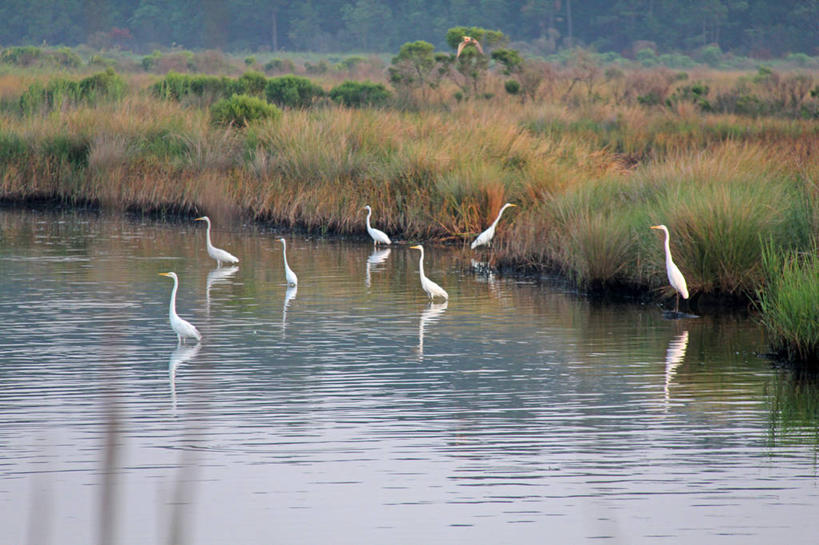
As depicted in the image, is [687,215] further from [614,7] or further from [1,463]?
[614,7]

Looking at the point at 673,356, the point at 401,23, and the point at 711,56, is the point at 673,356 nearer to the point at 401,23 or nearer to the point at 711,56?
the point at 711,56

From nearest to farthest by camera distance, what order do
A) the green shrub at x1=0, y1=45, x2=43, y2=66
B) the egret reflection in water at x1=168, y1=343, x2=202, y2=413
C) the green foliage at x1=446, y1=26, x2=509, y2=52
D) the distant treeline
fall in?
the egret reflection in water at x1=168, y1=343, x2=202, y2=413, the green foliage at x1=446, y1=26, x2=509, y2=52, the green shrub at x1=0, y1=45, x2=43, y2=66, the distant treeline

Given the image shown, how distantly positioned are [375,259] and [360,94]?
59.0 feet

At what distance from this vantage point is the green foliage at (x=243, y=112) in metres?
24.7

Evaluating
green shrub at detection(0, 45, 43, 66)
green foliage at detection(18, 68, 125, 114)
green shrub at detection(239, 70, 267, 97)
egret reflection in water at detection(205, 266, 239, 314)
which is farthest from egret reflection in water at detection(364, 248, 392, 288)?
green shrub at detection(0, 45, 43, 66)

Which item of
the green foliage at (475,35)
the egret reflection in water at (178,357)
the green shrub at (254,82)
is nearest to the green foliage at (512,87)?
the green foliage at (475,35)

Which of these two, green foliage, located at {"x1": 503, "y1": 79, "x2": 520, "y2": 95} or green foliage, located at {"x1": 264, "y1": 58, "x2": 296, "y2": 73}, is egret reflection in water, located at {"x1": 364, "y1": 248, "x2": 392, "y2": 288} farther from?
green foliage, located at {"x1": 264, "y1": 58, "x2": 296, "y2": 73}

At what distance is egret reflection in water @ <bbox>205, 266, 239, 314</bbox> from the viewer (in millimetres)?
14677

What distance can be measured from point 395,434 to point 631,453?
1.45 meters

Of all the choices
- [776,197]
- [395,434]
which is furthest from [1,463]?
[776,197]

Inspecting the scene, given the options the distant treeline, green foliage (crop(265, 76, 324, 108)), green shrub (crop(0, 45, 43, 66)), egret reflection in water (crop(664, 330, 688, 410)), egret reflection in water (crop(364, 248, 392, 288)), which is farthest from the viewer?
the distant treeline

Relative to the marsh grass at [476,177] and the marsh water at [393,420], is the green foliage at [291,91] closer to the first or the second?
the marsh grass at [476,177]

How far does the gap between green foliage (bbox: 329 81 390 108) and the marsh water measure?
1967 centimetres

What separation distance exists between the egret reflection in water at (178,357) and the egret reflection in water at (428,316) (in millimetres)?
1912
